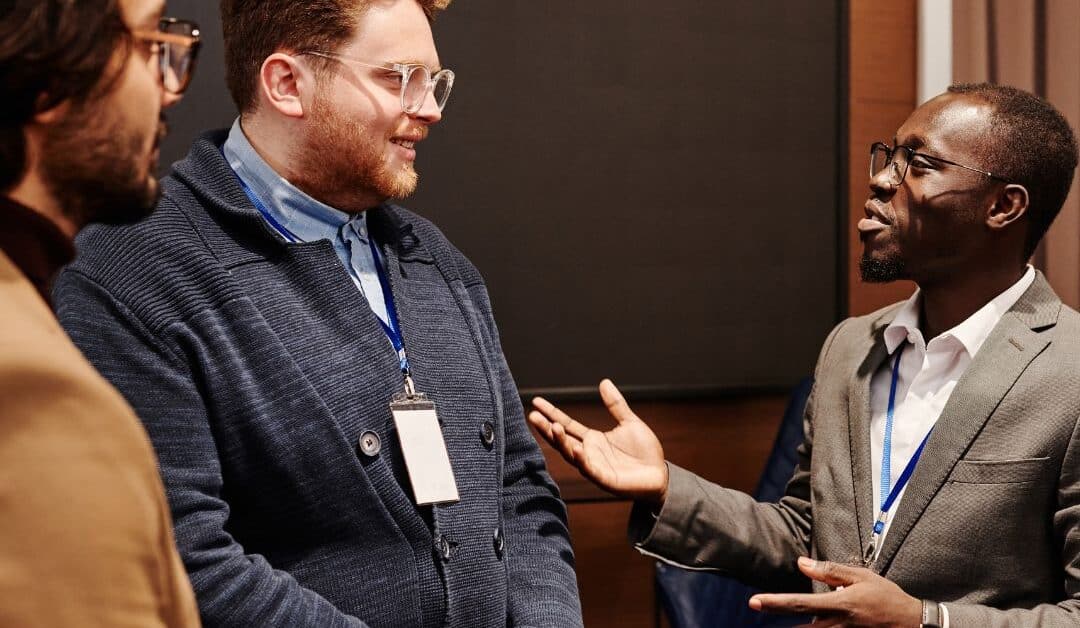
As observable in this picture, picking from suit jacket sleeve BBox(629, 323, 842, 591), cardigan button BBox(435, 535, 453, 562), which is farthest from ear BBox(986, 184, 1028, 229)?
cardigan button BBox(435, 535, 453, 562)

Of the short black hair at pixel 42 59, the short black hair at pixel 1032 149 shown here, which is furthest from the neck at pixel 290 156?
the short black hair at pixel 1032 149

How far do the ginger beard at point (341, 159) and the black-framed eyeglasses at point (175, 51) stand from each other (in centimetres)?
57

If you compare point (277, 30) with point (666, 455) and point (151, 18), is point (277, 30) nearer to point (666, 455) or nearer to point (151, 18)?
point (151, 18)

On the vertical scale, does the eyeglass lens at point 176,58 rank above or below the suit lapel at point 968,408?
above

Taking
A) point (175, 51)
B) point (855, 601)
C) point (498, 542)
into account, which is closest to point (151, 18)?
point (175, 51)

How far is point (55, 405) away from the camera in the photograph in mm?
705

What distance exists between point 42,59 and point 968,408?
5.38ft

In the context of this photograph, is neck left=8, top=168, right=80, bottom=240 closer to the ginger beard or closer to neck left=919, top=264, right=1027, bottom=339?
the ginger beard

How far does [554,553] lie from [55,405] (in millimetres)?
1261

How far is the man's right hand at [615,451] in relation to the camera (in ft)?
6.41

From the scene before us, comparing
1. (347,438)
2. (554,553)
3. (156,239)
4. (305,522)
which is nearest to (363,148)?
(156,239)

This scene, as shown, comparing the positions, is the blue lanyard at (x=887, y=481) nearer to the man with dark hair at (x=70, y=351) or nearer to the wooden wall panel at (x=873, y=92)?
the wooden wall panel at (x=873, y=92)

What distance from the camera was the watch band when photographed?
1750 mm

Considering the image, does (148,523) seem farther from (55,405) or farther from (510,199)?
(510,199)
